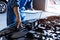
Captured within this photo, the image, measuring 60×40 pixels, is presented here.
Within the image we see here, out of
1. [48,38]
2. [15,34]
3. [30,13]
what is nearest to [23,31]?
[15,34]

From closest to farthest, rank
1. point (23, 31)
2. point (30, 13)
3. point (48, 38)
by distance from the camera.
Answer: point (48, 38)
point (23, 31)
point (30, 13)

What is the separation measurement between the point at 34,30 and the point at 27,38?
0.12 m

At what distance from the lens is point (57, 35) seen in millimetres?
945

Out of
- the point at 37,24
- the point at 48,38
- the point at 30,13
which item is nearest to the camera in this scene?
the point at 48,38

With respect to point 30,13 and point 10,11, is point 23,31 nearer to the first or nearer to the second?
point 10,11

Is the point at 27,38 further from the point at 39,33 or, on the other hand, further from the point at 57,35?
the point at 57,35

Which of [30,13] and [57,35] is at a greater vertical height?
[30,13]

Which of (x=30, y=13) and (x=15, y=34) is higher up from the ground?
(x=30, y=13)

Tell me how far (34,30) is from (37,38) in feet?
0.42

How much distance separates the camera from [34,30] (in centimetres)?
100

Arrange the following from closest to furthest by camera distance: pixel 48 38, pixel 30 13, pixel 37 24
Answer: pixel 48 38, pixel 37 24, pixel 30 13

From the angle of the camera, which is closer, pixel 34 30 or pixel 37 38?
pixel 37 38

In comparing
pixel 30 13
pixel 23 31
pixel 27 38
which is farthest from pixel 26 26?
pixel 30 13

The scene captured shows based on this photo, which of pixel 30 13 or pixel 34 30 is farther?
pixel 30 13
